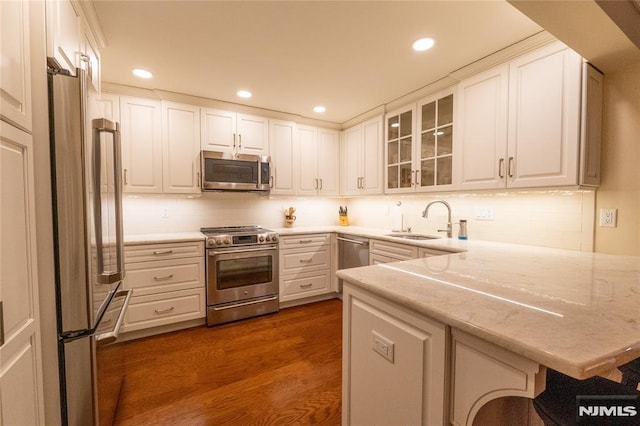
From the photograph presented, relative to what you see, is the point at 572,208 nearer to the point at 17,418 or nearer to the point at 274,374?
the point at 274,374

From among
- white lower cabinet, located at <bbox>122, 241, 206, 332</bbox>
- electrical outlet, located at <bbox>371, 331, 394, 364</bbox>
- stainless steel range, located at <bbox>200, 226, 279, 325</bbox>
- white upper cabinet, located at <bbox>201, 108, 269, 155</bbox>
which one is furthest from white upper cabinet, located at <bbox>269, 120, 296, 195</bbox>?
electrical outlet, located at <bbox>371, 331, 394, 364</bbox>

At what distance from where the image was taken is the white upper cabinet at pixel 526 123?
66.6 inches

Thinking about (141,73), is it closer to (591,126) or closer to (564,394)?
(564,394)

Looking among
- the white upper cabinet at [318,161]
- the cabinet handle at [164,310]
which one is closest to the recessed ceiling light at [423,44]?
the white upper cabinet at [318,161]

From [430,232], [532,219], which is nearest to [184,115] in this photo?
[430,232]

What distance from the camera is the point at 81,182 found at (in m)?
1.07

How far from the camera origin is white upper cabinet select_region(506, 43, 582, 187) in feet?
5.51

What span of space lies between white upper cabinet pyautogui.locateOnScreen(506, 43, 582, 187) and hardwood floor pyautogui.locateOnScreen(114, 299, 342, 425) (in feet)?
6.57

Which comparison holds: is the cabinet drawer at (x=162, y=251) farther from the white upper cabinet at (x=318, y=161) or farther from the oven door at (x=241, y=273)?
the white upper cabinet at (x=318, y=161)

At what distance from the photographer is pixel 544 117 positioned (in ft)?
5.93

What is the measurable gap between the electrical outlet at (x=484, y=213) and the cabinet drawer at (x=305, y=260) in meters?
1.75

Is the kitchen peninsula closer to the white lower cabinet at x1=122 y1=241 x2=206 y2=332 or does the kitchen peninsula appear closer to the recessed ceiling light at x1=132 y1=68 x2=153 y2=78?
the white lower cabinet at x1=122 y1=241 x2=206 y2=332

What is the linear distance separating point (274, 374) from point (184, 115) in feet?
8.81

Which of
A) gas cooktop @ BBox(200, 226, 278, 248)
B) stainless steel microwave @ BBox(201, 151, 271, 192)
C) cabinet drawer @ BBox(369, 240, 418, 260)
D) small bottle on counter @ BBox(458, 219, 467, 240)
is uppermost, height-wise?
stainless steel microwave @ BBox(201, 151, 271, 192)
